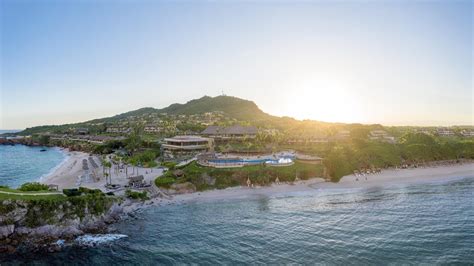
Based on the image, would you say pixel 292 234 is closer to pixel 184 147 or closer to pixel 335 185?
pixel 335 185

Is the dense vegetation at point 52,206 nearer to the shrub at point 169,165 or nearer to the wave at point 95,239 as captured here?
the wave at point 95,239

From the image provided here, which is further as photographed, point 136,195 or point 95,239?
point 136,195

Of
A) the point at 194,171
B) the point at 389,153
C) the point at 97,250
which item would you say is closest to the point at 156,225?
the point at 97,250

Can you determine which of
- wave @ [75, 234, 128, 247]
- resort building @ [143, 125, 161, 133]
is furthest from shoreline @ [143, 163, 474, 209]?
resort building @ [143, 125, 161, 133]

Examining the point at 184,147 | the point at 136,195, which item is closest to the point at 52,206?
the point at 136,195

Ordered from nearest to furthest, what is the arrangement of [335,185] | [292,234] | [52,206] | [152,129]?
[292,234] → [52,206] → [335,185] → [152,129]

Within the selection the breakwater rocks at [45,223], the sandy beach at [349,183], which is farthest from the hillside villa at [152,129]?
the breakwater rocks at [45,223]

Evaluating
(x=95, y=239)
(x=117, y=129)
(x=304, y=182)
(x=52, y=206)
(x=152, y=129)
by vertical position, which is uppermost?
(x=117, y=129)
